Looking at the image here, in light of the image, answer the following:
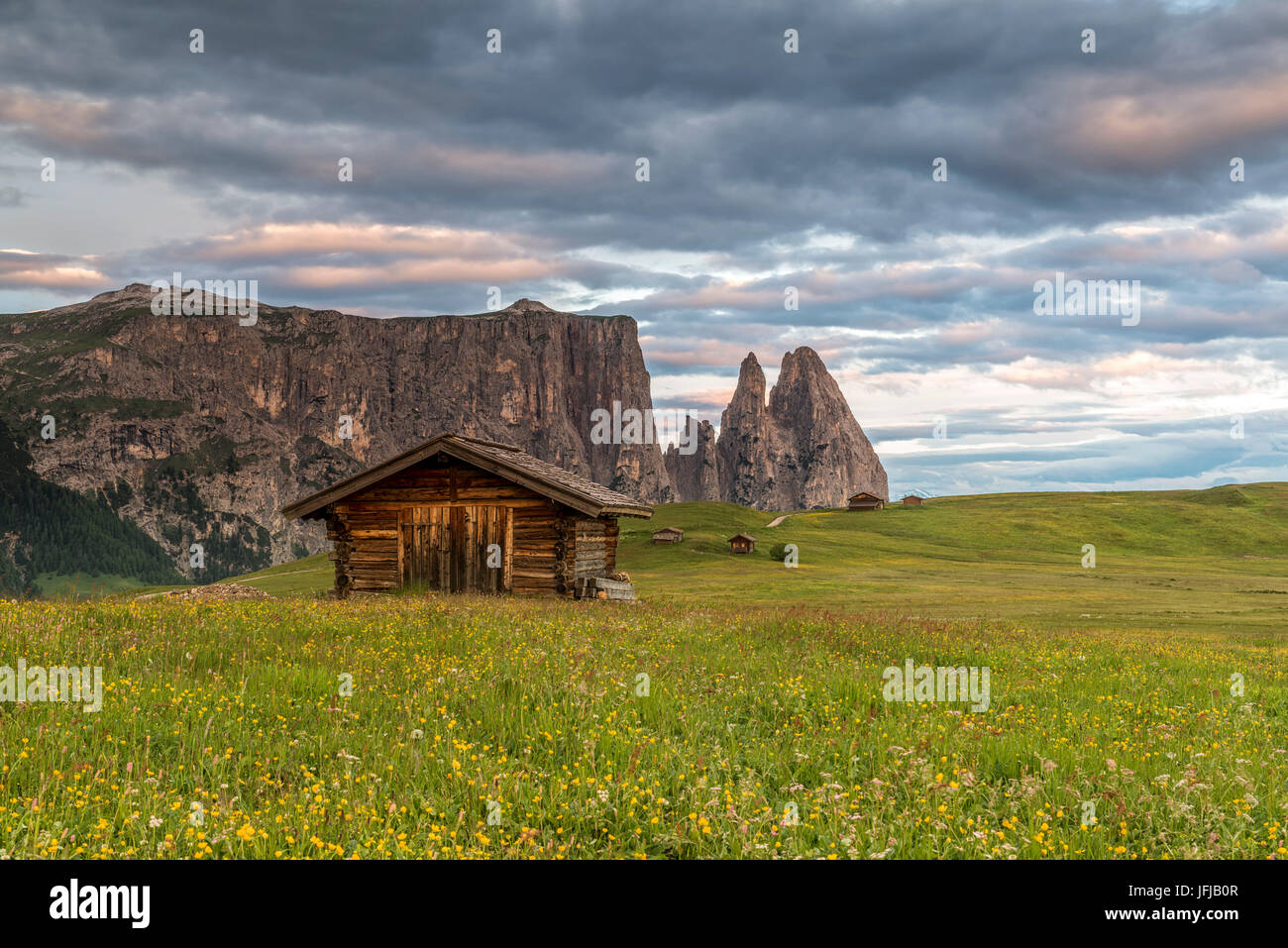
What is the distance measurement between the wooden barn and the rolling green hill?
512 centimetres

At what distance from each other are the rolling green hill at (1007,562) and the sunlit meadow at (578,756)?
18358mm

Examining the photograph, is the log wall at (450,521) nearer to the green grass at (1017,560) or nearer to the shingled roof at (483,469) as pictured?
the shingled roof at (483,469)

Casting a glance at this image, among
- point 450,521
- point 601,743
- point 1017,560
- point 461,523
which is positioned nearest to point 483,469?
point 461,523

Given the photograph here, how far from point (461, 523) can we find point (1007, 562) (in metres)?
67.3

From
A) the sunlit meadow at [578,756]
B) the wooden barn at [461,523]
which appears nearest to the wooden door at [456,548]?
the wooden barn at [461,523]

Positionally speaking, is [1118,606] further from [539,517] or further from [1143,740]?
[1143,740]

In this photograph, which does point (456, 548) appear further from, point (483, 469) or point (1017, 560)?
point (1017, 560)

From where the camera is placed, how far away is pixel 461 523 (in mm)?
27188

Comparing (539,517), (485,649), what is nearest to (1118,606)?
(539,517)

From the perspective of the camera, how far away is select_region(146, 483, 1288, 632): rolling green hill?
34.8 metres

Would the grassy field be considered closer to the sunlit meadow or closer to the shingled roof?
the sunlit meadow

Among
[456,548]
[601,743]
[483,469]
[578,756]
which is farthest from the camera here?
[456,548]

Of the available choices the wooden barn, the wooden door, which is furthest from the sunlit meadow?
the wooden door
